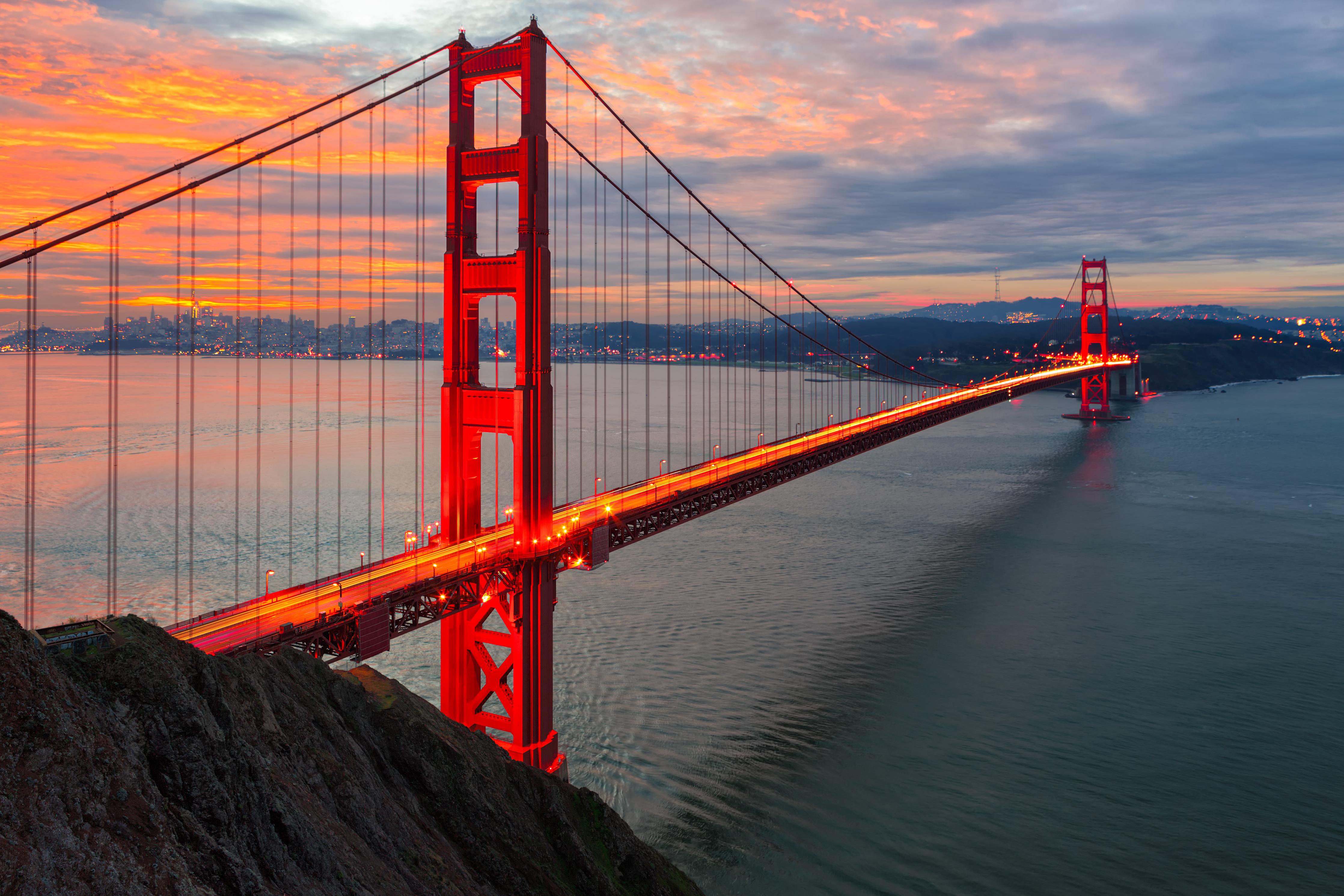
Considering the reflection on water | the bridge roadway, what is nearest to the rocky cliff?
the bridge roadway

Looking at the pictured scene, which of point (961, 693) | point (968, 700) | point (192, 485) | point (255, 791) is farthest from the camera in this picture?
point (192, 485)

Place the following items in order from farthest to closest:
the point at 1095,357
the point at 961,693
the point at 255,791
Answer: the point at 1095,357 → the point at 961,693 → the point at 255,791

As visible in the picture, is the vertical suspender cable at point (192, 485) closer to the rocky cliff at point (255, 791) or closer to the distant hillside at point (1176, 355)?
the rocky cliff at point (255, 791)

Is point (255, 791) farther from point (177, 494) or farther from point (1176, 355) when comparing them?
point (1176, 355)

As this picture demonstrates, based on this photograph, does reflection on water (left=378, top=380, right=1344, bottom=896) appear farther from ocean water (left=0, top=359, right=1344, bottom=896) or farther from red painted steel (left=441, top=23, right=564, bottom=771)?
red painted steel (left=441, top=23, right=564, bottom=771)

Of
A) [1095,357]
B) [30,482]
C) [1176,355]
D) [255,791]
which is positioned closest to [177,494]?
[30,482]

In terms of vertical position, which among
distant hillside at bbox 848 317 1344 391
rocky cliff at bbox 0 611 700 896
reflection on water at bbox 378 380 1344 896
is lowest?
reflection on water at bbox 378 380 1344 896

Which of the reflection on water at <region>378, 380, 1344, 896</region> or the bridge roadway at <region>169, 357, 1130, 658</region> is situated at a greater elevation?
the bridge roadway at <region>169, 357, 1130, 658</region>
